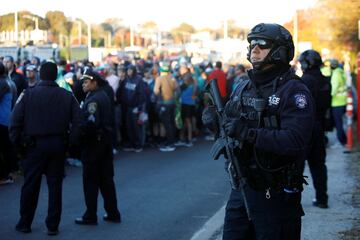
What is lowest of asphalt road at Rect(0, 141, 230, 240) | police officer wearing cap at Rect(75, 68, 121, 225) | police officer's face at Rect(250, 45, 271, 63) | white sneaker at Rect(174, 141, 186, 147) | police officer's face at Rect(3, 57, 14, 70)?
white sneaker at Rect(174, 141, 186, 147)

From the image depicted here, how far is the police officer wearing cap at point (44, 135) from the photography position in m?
7.17

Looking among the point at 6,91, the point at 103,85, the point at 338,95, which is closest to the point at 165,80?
the point at 338,95

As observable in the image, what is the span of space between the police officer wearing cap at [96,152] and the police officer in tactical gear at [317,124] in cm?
235

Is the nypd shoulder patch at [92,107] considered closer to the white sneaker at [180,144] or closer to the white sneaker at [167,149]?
the white sneaker at [167,149]

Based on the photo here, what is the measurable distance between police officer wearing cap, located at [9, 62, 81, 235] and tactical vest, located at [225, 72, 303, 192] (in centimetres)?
343

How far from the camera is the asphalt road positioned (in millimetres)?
7422

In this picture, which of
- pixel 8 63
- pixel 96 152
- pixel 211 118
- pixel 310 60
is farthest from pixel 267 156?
pixel 8 63

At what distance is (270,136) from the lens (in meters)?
3.98

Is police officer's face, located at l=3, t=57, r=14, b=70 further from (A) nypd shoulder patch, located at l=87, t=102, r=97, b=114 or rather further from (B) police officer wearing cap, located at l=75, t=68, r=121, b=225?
(A) nypd shoulder patch, located at l=87, t=102, r=97, b=114

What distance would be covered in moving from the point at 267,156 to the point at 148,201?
5192 millimetres

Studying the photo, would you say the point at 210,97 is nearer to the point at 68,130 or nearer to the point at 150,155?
the point at 68,130

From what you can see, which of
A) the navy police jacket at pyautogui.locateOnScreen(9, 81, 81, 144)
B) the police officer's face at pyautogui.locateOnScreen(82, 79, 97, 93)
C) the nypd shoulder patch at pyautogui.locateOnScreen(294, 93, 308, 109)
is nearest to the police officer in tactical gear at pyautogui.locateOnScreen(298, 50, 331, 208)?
the police officer's face at pyautogui.locateOnScreen(82, 79, 97, 93)

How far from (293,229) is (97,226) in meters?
3.88

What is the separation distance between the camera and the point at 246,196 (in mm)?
4219
